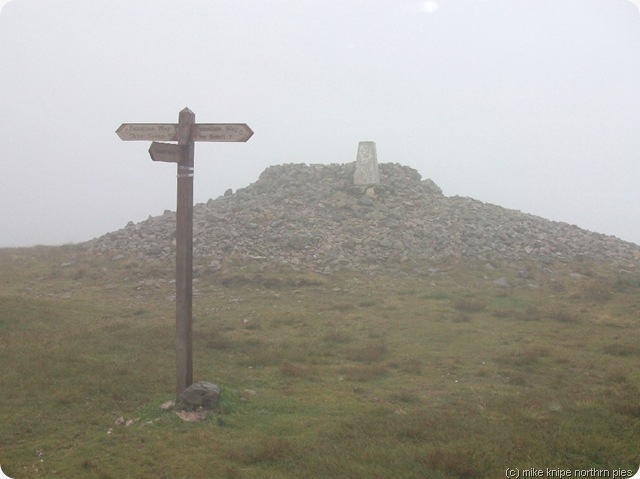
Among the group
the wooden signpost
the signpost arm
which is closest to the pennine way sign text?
the wooden signpost

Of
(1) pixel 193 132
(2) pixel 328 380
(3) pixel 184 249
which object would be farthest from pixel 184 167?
(2) pixel 328 380

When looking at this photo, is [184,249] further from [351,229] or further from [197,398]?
[351,229]

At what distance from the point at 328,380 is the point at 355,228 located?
49.8ft

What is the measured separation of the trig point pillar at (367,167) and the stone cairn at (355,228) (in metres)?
0.05

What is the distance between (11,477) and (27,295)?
1216cm

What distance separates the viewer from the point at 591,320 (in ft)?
43.4

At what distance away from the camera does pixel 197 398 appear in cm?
695

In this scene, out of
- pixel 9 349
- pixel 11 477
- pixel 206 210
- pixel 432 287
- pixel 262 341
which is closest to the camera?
pixel 11 477

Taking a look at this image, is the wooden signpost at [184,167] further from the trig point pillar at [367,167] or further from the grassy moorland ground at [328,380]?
the trig point pillar at [367,167]

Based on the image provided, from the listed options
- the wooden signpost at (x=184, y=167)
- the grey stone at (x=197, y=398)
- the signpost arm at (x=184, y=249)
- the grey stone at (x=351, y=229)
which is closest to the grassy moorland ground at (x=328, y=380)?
the grey stone at (x=197, y=398)

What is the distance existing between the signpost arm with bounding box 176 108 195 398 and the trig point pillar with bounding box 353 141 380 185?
1903cm

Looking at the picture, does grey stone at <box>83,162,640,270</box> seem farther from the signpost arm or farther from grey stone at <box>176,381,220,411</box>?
grey stone at <box>176,381,220,411</box>

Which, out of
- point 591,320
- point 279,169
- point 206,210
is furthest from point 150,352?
point 279,169

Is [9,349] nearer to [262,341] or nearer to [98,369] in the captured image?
[98,369]
